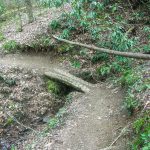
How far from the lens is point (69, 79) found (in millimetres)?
11523

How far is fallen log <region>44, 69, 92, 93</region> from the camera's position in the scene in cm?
1098

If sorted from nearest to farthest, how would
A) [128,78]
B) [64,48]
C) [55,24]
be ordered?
[128,78]
[64,48]
[55,24]

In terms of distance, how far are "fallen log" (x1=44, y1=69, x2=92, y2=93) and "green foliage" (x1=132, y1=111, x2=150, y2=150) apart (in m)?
Result: 3.52

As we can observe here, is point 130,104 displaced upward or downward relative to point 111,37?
downward

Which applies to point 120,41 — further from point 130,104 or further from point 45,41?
point 45,41

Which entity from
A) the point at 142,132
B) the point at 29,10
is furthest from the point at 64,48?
the point at 142,132

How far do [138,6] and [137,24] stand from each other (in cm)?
141

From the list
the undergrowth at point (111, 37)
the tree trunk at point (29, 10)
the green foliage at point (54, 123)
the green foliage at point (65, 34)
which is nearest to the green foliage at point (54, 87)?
the undergrowth at point (111, 37)

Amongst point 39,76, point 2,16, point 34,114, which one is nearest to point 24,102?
point 34,114

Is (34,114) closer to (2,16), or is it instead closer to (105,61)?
(105,61)

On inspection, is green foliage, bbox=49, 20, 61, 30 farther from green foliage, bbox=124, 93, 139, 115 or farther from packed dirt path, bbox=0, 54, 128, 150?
green foliage, bbox=124, 93, 139, 115

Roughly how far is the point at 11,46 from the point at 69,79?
4277mm

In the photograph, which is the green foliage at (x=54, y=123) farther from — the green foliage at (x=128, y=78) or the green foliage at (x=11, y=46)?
the green foliage at (x=11, y=46)

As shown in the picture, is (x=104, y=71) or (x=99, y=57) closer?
(x=104, y=71)
